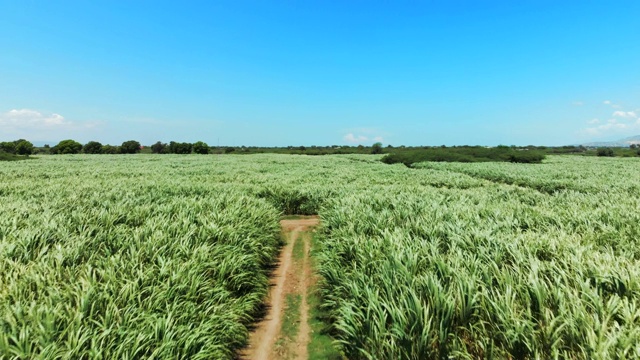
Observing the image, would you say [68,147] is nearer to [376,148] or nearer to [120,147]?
[120,147]

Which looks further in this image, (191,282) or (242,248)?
(242,248)

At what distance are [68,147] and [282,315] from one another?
129 metres

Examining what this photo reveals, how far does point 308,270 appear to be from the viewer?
7098 mm

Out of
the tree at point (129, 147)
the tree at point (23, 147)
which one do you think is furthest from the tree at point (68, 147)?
the tree at point (129, 147)

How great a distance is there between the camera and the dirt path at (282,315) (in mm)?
4133

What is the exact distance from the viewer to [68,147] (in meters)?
97.4

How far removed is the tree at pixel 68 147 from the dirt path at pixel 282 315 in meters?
125

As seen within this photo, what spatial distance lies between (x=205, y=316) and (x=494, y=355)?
3369 millimetres

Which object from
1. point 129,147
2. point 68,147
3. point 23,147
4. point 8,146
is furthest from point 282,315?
point 8,146

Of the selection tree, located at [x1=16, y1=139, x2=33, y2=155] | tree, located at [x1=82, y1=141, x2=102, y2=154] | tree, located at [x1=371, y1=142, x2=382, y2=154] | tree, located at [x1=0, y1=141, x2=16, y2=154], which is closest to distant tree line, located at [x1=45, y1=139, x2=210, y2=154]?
tree, located at [x1=82, y1=141, x2=102, y2=154]

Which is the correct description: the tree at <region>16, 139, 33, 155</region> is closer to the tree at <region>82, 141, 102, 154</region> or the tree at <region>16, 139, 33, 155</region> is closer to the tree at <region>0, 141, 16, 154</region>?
the tree at <region>0, 141, 16, 154</region>

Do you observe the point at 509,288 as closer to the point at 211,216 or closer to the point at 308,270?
the point at 308,270

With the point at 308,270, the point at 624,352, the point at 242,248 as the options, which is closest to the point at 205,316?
the point at 242,248

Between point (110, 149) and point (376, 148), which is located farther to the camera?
point (376, 148)
